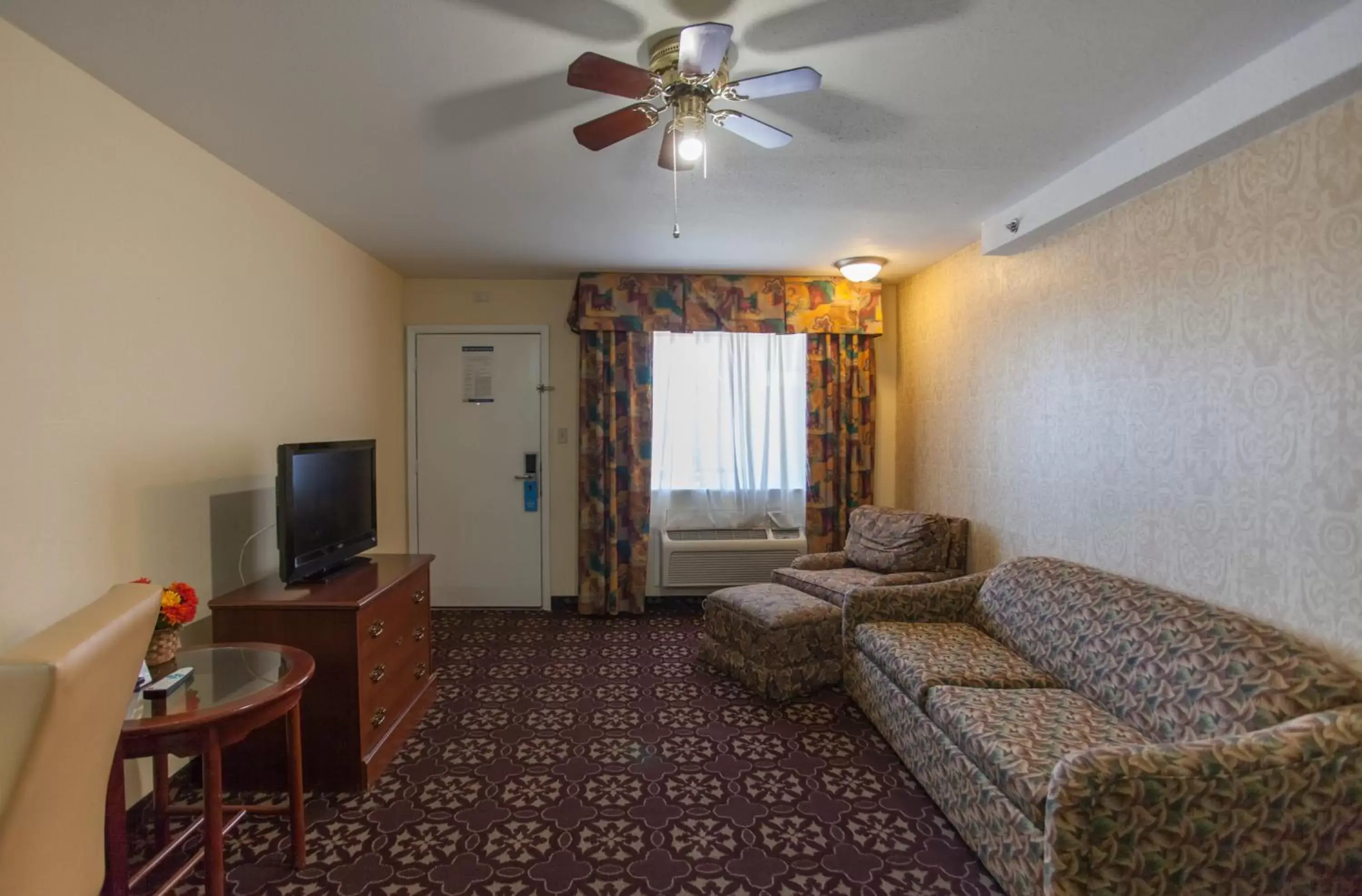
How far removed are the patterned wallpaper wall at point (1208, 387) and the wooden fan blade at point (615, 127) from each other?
1.88 metres

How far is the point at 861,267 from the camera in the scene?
156 inches

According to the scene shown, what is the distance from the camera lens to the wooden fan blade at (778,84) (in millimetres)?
1673

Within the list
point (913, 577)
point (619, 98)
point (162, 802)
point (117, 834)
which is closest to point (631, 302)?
point (619, 98)

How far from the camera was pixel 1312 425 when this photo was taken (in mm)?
1797

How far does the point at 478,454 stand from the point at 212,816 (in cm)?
303

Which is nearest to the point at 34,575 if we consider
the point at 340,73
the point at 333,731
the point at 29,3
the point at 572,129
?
the point at 333,731

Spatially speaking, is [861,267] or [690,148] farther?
[861,267]

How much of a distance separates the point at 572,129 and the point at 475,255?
6.33ft

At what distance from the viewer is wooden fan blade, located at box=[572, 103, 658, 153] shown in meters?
1.90

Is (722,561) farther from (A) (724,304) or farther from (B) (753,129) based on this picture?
(B) (753,129)

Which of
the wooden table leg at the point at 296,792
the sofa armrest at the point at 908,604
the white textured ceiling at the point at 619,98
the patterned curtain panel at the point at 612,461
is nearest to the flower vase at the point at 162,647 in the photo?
the wooden table leg at the point at 296,792

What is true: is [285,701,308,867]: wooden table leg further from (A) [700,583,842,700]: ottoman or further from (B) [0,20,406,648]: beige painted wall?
(A) [700,583,842,700]: ottoman

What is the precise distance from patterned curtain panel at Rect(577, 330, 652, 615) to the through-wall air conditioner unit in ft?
0.71

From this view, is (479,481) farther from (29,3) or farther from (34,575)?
(29,3)
